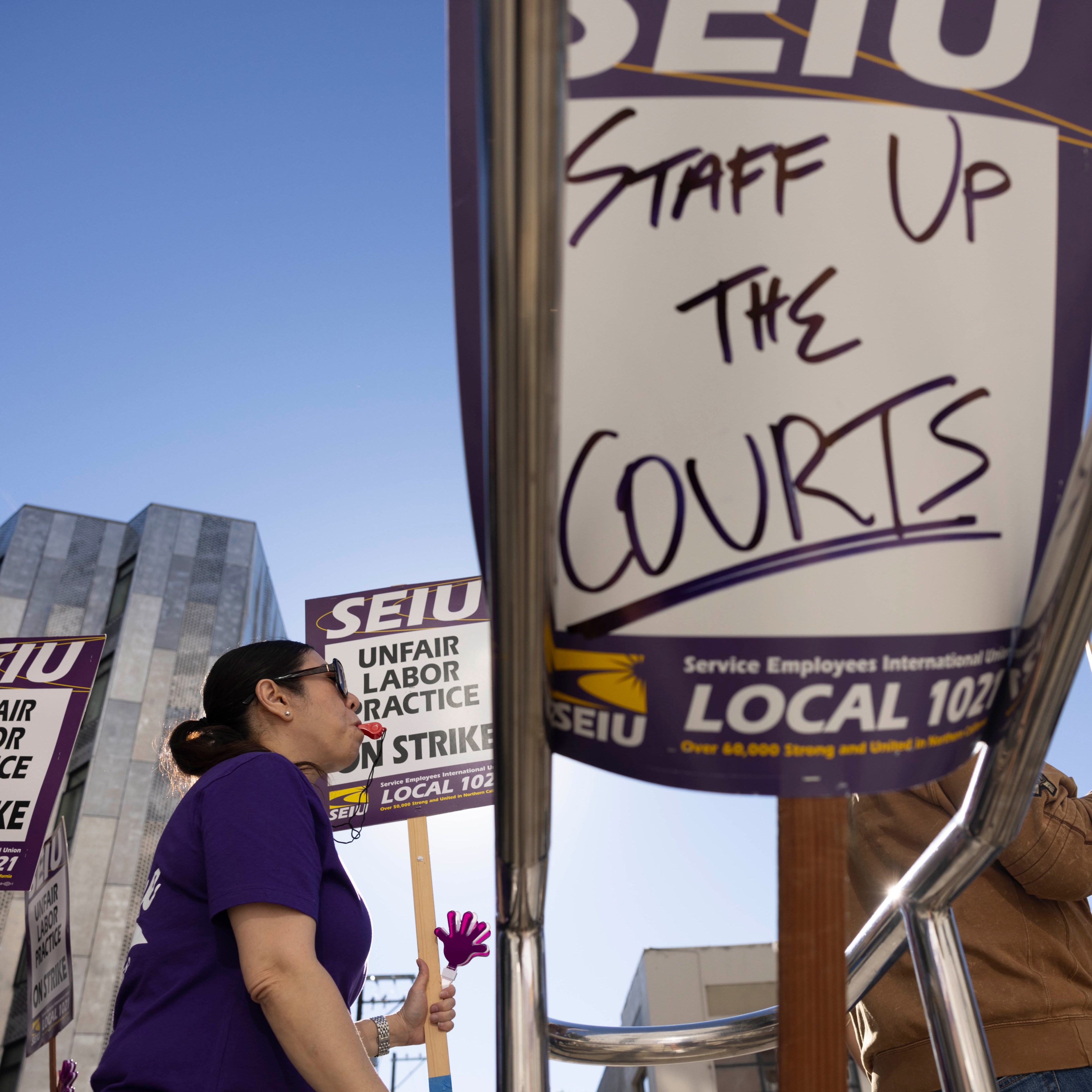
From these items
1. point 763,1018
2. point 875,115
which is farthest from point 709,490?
point 763,1018

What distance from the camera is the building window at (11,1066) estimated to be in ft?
39.3

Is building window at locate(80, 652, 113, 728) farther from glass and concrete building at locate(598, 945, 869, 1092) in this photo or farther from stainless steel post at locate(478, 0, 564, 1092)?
stainless steel post at locate(478, 0, 564, 1092)

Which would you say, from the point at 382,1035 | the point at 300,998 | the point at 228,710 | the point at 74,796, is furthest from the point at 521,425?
the point at 74,796

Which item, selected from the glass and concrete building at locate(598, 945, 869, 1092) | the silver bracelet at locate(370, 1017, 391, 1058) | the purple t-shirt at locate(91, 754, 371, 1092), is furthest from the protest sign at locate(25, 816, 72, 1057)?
the glass and concrete building at locate(598, 945, 869, 1092)

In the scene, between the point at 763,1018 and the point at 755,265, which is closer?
the point at 755,265

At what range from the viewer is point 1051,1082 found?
1231mm

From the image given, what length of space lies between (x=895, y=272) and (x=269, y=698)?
1.27 meters

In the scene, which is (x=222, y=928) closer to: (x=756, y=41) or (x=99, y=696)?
(x=756, y=41)

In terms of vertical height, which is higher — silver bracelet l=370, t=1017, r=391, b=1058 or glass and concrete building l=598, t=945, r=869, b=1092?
glass and concrete building l=598, t=945, r=869, b=1092

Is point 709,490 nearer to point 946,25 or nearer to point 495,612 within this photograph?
point 495,612

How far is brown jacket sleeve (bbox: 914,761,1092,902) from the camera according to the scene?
1.31 metres

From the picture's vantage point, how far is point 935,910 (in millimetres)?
554

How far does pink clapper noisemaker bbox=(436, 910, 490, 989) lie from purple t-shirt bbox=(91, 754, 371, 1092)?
261cm

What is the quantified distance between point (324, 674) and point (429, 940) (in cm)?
222
